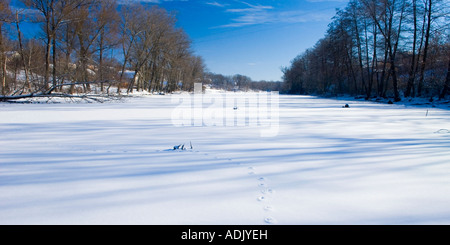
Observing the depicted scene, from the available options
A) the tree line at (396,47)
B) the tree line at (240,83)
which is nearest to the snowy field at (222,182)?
the tree line at (396,47)

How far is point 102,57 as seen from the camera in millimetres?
20000

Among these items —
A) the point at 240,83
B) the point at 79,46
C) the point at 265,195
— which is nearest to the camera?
the point at 265,195

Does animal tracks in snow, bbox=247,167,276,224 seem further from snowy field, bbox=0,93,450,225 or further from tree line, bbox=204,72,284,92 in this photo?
tree line, bbox=204,72,284,92

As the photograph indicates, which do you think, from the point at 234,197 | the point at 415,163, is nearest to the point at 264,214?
the point at 234,197

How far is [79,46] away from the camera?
62.6 feet

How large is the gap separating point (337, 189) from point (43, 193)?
Answer: 2.33 metres

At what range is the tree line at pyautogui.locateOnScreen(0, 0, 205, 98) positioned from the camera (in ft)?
42.5

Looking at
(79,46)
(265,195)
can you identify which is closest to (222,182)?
(265,195)

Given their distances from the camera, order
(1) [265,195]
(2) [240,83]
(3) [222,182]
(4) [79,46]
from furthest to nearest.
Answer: (2) [240,83] → (4) [79,46] → (3) [222,182] → (1) [265,195]

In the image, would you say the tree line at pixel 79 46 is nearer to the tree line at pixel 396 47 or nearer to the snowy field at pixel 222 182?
the snowy field at pixel 222 182

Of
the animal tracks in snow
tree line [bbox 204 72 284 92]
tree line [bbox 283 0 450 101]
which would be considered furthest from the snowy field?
tree line [bbox 204 72 284 92]

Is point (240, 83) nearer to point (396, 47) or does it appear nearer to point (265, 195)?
point (396, 47)

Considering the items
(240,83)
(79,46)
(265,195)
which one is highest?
(240,83)

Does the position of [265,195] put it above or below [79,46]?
below
